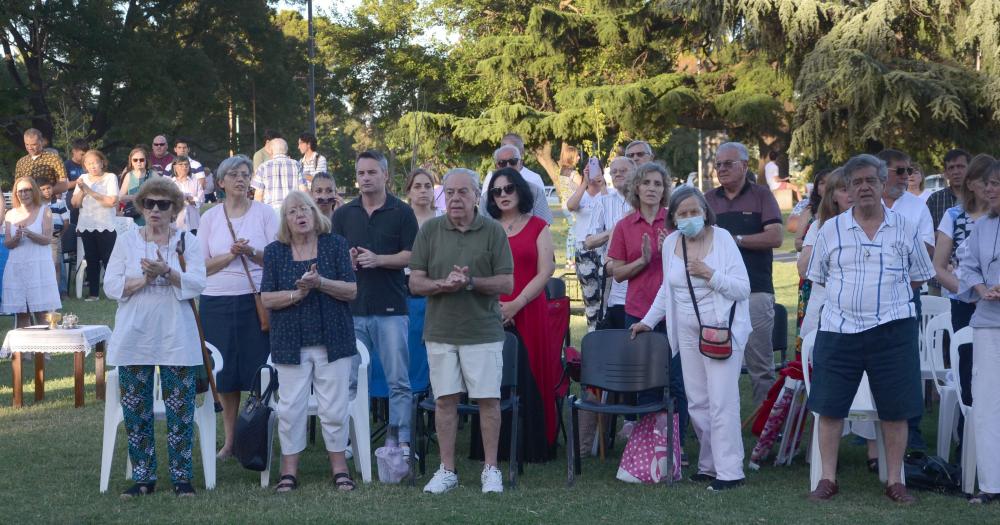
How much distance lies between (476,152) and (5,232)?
27507 millimetres

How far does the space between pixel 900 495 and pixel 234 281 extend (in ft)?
13.3

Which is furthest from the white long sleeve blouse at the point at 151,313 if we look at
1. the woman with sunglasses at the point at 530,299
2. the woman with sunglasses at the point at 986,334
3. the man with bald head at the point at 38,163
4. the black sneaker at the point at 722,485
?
the man with bald head at the point at 38,163

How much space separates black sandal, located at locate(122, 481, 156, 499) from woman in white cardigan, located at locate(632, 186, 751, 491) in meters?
3.09

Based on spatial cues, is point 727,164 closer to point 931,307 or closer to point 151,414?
point 931,307

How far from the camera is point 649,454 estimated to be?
676 cm

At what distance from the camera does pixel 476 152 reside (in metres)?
37.8

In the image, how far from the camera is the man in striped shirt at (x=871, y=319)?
5.96 m

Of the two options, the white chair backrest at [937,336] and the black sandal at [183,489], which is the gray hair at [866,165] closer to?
the white chair backrest at [937,336]

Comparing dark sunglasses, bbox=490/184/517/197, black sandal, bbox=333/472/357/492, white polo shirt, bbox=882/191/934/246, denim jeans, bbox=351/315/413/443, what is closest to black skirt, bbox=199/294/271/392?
denim jeans, bbox=351/315/413/443

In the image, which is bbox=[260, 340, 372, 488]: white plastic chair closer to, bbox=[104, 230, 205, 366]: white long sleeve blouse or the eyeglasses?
bbox=[104, 230, 205, 366]: white long sleeve blouse

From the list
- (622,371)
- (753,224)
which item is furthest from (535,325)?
(753,224)

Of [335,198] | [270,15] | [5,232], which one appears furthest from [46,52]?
[335,198]

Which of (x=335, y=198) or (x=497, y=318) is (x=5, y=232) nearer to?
(x=335, y=198)

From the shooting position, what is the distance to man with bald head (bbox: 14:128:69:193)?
45.4 ft
